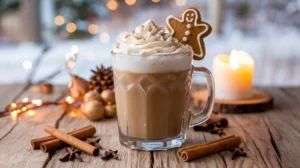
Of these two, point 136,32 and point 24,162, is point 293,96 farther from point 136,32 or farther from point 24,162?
point 24,162

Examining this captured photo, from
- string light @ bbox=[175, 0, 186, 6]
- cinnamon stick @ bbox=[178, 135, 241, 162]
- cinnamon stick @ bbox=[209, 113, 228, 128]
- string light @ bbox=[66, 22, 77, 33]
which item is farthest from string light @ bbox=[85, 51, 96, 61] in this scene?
cinnamon stick @ bbox=[178, 135, 241, 162]

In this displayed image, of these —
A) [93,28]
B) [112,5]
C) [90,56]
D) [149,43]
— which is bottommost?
[90,56]

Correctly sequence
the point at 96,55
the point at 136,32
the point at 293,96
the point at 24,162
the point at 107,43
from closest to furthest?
1. the point at 24,162
2. the point at 136,32
3. the point at 293,96
4. the point at 96,55
5. the point at 107,43

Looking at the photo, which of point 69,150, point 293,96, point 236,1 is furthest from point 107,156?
point 236,1

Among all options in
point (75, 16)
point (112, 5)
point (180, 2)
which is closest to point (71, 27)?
point (75, 16)

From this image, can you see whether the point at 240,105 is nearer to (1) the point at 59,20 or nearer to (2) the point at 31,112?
(2) the point at 31,112

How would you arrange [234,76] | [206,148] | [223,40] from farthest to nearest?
[223,40], [234,76], [206,148]
